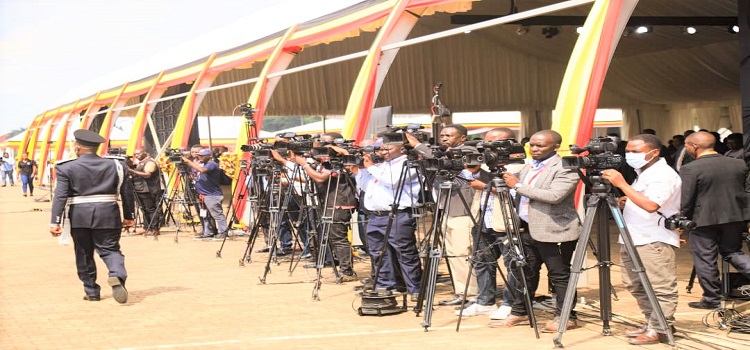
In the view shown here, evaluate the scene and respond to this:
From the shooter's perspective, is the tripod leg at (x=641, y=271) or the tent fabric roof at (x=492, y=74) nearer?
the tripod leg at (x=641, y=271)

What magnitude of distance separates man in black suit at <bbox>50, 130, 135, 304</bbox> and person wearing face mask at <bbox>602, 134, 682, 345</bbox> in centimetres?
515

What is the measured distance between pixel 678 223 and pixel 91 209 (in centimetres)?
580

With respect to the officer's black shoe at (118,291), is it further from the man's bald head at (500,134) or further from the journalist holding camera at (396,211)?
the man's bald head at (500,134)

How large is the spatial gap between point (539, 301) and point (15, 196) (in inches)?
1371

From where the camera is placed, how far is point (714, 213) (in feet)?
26.6

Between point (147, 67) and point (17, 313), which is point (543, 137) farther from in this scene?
point (147, 67)

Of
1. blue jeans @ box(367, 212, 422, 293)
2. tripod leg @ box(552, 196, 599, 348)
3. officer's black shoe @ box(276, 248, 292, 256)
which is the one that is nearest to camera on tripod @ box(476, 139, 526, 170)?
tripod leg @ box(552, 196, 599, 348)

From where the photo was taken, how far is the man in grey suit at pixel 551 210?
6.93 metres

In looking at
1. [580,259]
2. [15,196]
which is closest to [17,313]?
[580,259]

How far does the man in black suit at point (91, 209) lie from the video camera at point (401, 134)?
9.67 feet

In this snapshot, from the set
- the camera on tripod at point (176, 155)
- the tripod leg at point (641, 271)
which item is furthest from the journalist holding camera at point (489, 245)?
the camera on tripod at point (176, 155)

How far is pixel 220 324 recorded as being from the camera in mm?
8055

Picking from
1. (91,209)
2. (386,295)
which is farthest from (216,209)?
(386,295)

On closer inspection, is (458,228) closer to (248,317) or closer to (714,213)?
(248,317)
